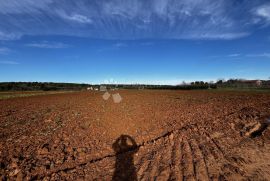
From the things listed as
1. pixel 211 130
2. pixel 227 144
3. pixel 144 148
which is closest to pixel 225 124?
pixel 211 130

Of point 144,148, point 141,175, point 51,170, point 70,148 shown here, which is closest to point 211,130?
point 144,148

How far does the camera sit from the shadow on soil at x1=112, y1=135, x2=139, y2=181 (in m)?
6.24

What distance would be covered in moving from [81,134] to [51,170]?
3.66 meters

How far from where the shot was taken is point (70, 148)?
27.5ft

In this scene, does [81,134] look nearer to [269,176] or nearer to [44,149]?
[44,149]

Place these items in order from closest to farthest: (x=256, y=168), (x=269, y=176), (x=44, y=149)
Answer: (x=269, y=176) < (x=256, y=168) < (x=44, y=149)

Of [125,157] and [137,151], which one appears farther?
[137,151]

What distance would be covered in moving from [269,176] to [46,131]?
28.1 feet

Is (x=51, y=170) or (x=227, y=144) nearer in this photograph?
(x=51, y=170)

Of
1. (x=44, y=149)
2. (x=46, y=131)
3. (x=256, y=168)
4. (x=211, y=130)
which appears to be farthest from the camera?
(x=46, y=131)

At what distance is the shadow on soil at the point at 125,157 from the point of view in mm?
6238

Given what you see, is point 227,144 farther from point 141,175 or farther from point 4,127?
point 4,127

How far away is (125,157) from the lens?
24.8 ft

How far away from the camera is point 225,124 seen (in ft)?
35.3
